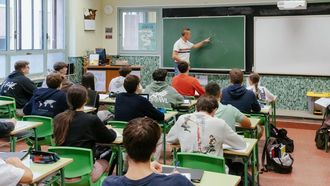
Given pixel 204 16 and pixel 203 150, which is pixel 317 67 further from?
pixel 203 150

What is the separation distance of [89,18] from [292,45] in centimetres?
440

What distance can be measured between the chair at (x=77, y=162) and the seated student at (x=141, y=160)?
1229mm

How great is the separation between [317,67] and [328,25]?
82 centimetres

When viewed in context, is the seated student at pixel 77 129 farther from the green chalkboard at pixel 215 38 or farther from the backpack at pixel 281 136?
the green chalkboard at pixel 215 38

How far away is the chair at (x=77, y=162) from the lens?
3.00 meters

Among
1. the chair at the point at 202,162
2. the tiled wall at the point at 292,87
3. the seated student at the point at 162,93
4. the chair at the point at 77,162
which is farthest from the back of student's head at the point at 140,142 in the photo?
the tiled wall at the point at 292,87

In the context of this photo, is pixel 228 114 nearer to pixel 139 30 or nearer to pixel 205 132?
pixel 205 132

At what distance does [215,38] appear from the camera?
8500mm

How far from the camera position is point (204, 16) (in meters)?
8.54

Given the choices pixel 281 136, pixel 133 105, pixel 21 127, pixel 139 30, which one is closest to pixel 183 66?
pixel 281 136

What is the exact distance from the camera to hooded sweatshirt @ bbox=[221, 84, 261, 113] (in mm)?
4922

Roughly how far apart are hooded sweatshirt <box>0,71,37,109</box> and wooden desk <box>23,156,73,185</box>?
11.0ft

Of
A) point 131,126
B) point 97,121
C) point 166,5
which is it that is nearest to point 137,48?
point 166,5

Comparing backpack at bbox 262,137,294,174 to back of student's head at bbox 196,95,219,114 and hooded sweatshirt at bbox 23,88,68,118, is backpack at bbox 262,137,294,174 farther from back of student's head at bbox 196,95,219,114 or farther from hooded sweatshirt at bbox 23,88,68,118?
hooded sweatshirt at bbox 23,88,68,118
